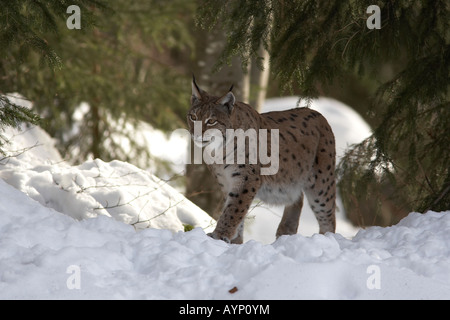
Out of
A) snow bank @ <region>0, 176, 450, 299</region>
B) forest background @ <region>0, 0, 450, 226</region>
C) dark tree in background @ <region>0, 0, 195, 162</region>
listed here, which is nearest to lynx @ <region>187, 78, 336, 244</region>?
forest background @ <region>0, 0, 450, 226</region>

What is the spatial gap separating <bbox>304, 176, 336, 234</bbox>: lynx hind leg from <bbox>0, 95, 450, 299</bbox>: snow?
1394 millimetres

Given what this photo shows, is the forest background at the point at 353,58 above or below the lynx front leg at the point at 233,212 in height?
above

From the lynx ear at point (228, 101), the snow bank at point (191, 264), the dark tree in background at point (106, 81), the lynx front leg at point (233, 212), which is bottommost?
the snow bank at point (191, 264)

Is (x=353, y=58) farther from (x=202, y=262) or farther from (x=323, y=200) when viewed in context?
(x=202, y=262)

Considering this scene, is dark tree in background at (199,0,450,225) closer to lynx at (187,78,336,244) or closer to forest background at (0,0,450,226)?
forest background at (0,0,450,226)

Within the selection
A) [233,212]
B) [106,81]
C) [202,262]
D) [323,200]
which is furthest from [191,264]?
[106,81]

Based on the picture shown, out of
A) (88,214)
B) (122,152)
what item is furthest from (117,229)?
(122,152)

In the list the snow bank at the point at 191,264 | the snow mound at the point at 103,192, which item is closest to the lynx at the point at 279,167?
the snow mound at the point at 103,192

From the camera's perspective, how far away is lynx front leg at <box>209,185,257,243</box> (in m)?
5.49

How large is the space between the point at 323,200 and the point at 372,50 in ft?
5.49

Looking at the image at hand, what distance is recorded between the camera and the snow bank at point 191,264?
11.8ft

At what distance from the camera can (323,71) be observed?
18.5 ft

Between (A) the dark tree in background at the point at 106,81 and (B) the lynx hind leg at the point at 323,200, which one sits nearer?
(B) the lynx hind leg at the point at 323,200

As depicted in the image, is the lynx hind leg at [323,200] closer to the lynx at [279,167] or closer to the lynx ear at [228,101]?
the lynx at [279,167]
